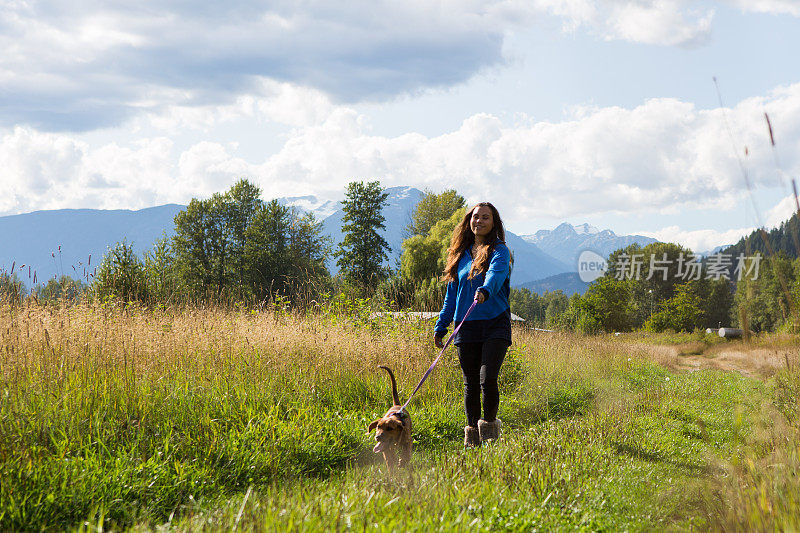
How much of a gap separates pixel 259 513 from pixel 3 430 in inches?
92.1

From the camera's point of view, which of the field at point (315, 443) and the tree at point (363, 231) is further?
the tree at point (363, 231)

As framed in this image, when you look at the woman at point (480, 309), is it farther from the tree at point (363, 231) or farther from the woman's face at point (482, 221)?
the tree at point (363, 231)

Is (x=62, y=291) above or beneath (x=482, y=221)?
beneath

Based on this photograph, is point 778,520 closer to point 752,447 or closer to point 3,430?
point 752,447

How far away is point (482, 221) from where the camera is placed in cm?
559

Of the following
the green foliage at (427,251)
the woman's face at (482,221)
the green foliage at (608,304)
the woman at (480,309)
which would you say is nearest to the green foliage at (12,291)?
the woman at (480,309)

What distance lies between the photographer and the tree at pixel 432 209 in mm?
52844

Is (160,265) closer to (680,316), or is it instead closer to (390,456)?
(390,456)

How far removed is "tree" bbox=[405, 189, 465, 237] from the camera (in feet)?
173

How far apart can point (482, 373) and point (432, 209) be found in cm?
4871

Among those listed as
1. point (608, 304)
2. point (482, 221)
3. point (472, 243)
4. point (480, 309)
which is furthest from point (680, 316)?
point (480, 309)

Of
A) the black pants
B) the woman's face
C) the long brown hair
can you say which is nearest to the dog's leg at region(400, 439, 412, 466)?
the black pants

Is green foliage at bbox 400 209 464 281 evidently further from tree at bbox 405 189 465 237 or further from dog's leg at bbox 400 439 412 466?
dog's leg at bbox 400 439 412 466

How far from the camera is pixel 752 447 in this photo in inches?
159
